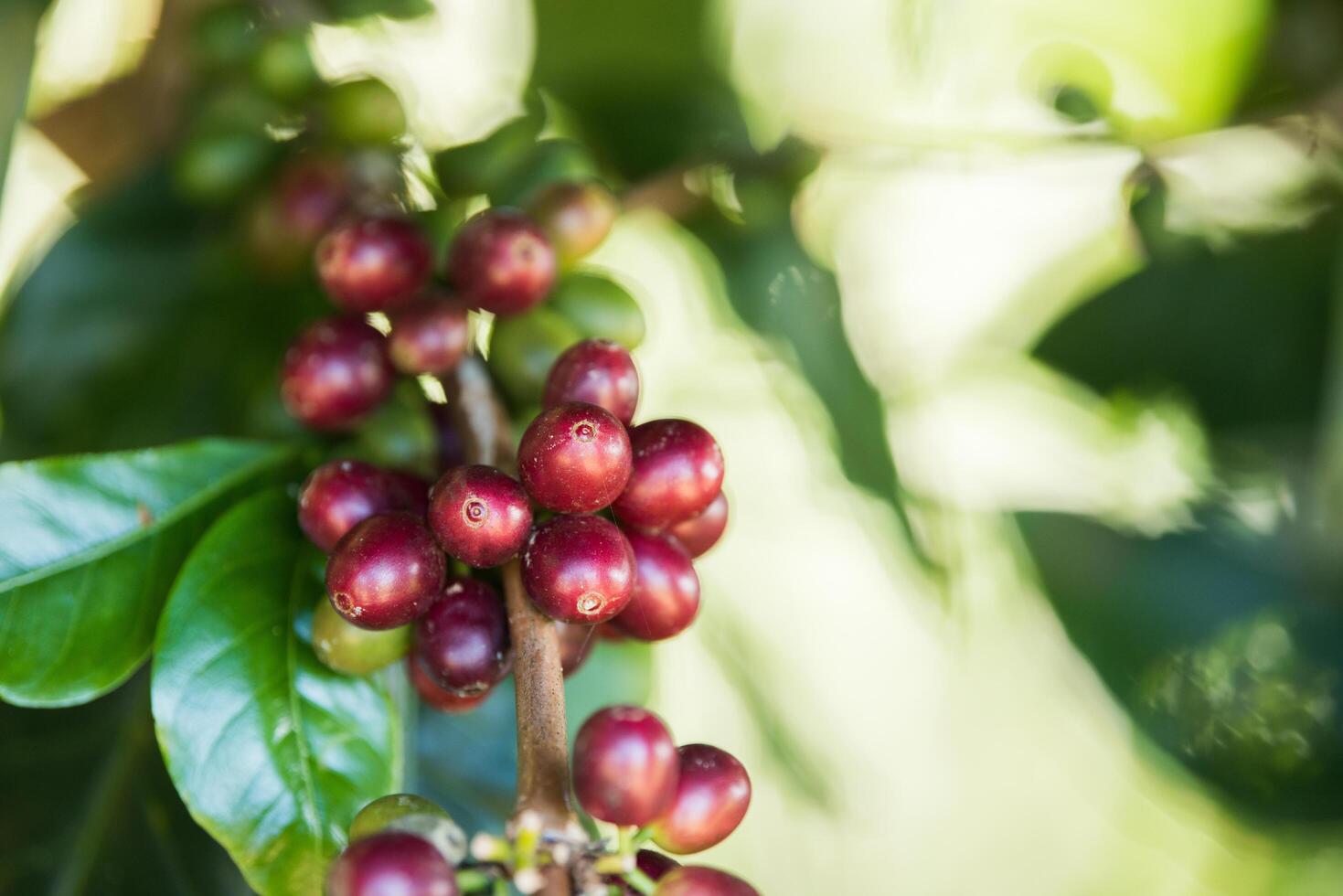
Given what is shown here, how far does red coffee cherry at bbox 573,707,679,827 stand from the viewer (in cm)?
30

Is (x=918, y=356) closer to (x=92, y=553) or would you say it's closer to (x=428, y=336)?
(x=428, y=336)

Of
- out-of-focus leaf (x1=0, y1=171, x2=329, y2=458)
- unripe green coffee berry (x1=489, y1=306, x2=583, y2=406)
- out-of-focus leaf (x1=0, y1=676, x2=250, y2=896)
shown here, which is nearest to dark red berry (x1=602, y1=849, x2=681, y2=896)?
unripe green coffee berry (x1=489, y1=306, x2=583, y2=406)

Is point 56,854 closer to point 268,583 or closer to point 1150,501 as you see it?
point 268,583

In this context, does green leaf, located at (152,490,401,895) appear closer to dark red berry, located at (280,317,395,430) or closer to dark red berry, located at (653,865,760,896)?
dark red berry, located at (280,317,395,430)

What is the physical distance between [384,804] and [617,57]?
645mm

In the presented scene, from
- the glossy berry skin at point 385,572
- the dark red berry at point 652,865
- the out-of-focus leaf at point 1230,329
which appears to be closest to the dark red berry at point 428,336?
the glossy berry skin at point 385,572

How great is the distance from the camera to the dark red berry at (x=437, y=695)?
0.42 meters

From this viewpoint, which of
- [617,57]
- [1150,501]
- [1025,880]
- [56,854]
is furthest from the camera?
[1025,880]

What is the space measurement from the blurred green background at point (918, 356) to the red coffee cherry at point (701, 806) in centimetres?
29

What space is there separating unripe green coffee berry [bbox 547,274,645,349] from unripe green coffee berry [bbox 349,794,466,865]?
0.89 ft

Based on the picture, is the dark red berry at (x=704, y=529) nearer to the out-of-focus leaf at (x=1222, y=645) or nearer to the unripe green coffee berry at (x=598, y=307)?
the unripe green coffee berry at (x=598, y=307)

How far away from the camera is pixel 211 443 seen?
503mm

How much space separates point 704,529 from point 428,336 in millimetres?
149

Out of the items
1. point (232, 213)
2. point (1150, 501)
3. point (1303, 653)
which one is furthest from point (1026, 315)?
point (232, 213)
